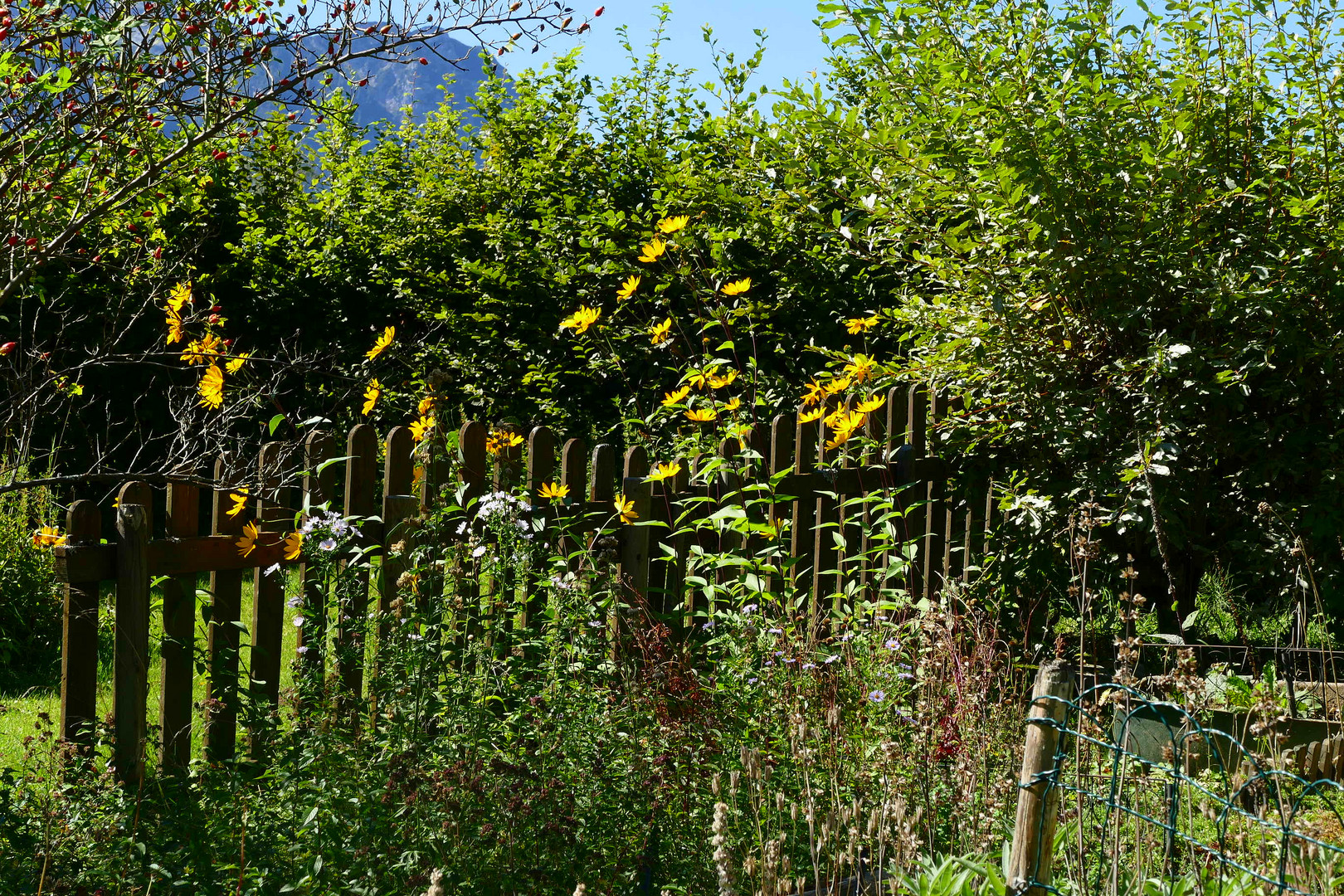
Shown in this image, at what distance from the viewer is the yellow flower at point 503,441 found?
3.06m

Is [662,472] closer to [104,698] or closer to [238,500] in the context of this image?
[238,500]

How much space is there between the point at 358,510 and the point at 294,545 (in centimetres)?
20

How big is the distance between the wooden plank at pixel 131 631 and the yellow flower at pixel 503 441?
0.86m

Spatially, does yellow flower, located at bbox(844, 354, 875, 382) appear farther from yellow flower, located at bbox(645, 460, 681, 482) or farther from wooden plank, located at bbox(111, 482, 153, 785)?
wooden plank, located at bbox(111, 482, 153, 785)

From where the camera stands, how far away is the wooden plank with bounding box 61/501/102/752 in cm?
265

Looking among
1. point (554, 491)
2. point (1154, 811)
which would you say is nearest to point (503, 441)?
point (554, 491)

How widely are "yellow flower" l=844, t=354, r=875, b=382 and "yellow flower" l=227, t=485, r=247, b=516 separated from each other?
7.24 ft

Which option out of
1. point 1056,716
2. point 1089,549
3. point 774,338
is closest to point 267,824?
point 1056,716

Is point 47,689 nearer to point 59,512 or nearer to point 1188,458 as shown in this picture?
point 59,512

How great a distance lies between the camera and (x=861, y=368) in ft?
13.5

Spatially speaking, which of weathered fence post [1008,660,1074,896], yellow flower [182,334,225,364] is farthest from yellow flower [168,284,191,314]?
weathered fence post [1008,660,1074,896]

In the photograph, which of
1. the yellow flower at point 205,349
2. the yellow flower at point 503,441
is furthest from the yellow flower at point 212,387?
the yellow flower at point 503,441

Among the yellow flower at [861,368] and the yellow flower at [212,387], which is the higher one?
the yellow flower at [861,368]

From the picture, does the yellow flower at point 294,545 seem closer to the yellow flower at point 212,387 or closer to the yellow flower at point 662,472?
the yellow flower at point 212,387
